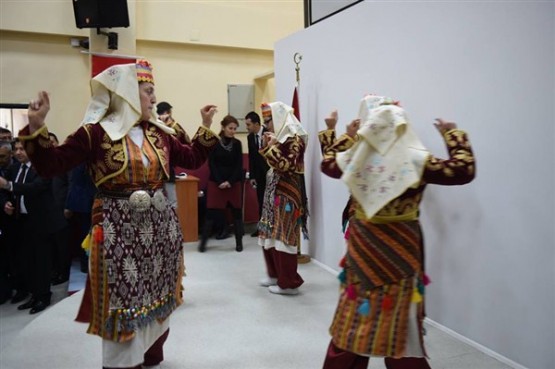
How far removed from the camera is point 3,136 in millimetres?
4215

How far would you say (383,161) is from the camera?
1.76m

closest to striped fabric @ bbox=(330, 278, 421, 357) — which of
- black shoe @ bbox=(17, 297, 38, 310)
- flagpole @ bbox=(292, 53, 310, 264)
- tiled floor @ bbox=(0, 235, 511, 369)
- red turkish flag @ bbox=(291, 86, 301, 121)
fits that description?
tiled floor @ bbox=(0, 235, 511, 369)

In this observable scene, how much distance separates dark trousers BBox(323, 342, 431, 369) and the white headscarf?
183 centimetres

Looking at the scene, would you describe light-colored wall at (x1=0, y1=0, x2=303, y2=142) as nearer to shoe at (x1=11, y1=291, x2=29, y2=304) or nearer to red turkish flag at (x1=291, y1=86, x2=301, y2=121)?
shoe at (x1=11, y1=291, x2=29, y2=304)

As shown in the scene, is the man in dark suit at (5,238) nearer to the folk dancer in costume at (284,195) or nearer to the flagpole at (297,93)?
the folk dancer in costume at (284,195)

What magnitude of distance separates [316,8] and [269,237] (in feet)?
7.60

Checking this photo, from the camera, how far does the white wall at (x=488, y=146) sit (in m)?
2.25

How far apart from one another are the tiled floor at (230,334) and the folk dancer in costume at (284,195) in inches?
10.6

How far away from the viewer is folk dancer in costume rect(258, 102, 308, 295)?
11.1 ft

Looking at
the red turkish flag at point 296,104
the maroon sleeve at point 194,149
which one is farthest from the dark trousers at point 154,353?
the red turkish flag at point 296,104

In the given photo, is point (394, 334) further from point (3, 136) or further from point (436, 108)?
point (3, 136)

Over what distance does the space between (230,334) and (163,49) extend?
4796mm

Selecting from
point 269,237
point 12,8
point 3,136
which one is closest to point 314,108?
point 269,237

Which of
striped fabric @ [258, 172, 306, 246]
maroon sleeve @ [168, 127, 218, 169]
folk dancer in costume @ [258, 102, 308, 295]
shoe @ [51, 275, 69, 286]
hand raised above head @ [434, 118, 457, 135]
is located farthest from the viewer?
shoe @ [51, 275, 69, 286]
